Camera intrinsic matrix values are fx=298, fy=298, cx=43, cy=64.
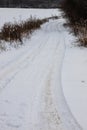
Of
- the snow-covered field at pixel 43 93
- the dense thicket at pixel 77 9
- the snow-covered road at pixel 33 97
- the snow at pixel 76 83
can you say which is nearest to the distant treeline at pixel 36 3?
the dense thicket at pixel 77 9

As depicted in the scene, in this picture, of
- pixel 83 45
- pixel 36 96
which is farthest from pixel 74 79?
pixel 83 45

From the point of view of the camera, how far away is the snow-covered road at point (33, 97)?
4238mm

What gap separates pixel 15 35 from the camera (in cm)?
1410

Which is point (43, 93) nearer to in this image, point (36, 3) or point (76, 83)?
point (76, 83)

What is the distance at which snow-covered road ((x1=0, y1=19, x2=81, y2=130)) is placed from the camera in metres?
4.24

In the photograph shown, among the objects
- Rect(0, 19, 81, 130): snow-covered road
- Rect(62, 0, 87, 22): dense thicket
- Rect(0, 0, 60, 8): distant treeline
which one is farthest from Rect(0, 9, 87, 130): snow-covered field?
Rect(0, 0, 60, 8): distant treeline

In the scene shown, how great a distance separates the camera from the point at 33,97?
5383 millimetres

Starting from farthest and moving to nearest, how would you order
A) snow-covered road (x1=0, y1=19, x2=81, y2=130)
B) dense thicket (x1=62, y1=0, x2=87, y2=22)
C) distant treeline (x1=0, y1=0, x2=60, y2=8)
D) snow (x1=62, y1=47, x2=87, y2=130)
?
distant treeline (x1=0, y1=0, x2=60, y2=8) → dense thicket (x1=62, y1=0, x2=87, y2=22) → snow (x1=62, y1=47, x2=87, y2=130) → snow-covered road (x1=0, y1=19, x2=81, y2=130)

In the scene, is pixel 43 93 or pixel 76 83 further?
pixel 76 83

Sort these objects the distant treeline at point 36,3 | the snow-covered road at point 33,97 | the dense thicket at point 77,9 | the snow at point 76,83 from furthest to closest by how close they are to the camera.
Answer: the distant treeline at point 36,3
the dense thicket at point 77,9
the snow at point 76,83
the snow-covered road at point 33,97

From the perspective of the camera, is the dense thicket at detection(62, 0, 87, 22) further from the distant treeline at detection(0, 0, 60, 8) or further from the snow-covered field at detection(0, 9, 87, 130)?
the distant treeline at detection(0, 0, 60, 8)

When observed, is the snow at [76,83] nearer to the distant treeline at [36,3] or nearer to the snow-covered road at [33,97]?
the snow-covered road at [33,97]

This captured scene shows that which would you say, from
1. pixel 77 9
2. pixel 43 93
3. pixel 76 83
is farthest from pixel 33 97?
pixel 77 9

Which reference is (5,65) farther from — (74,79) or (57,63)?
(74,79)
